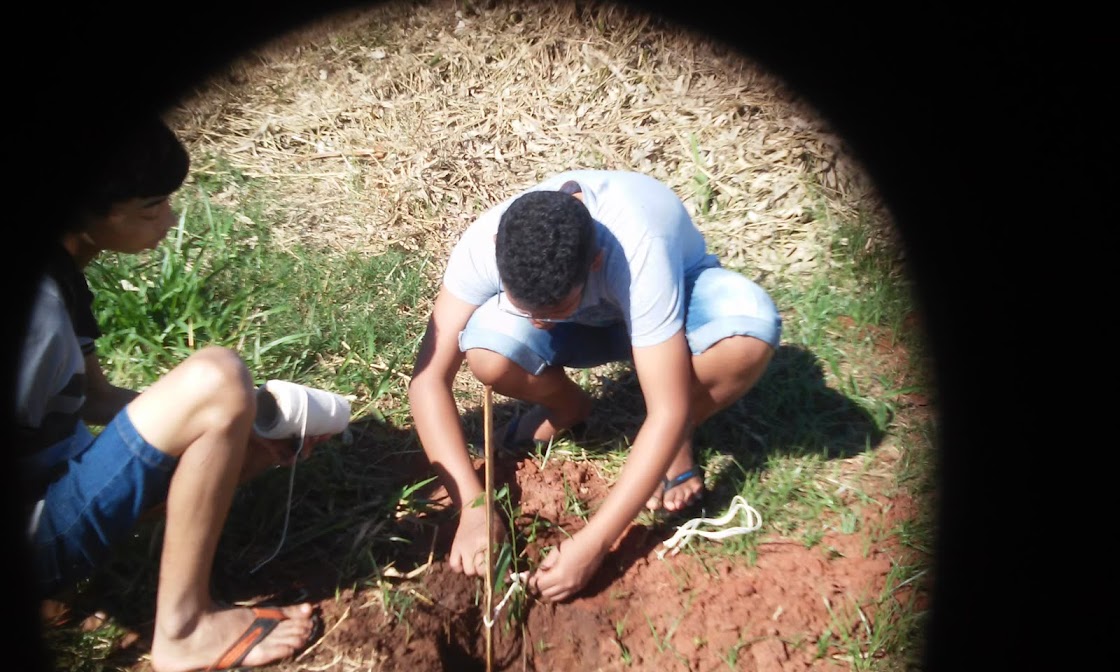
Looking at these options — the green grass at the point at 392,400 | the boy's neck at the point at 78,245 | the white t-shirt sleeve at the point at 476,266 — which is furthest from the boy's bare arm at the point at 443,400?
the boy's neck at the point at 78,245

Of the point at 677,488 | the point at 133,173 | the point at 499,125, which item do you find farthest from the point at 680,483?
the point at 499,125

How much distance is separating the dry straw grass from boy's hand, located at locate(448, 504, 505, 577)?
1.85m

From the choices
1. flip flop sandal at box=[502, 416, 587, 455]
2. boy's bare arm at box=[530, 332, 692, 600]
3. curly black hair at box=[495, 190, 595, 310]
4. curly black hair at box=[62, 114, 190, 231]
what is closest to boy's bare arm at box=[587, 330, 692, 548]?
boy's bare arm at box=[530, 332, 692, 600]

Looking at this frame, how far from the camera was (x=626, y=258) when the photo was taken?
7.39ft

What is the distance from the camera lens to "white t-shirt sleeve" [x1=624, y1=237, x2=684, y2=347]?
86.4 inches

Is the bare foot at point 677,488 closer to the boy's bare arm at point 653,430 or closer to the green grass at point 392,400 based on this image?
the green grass at point 392,400

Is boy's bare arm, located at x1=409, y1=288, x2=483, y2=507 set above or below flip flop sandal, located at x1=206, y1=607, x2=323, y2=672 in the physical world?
above

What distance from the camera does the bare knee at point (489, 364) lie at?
2490 mm

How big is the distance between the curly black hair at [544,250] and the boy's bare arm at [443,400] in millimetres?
519

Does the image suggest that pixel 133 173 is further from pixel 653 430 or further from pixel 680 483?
pixel 680 483

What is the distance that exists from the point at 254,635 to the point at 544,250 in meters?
1.29

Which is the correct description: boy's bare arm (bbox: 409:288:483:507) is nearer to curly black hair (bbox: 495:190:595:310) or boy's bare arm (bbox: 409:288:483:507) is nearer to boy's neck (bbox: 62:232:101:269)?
curly black hair (bbox: 495:190:595:310)

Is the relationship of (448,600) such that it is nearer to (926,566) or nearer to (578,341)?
(578,341)

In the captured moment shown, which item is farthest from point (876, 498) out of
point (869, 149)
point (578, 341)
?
point (869, 149)
